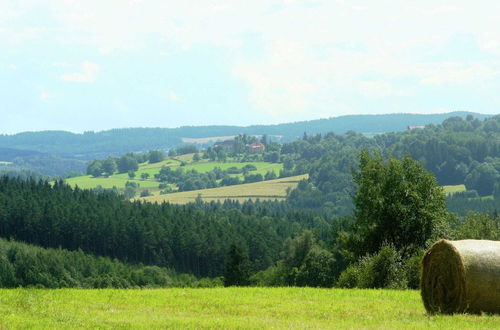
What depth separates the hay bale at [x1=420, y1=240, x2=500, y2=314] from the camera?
25984 mm

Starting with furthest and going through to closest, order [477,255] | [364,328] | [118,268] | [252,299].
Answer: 1. [118,268]
2. [252,299]
3. [477,255]
4. [364,328]

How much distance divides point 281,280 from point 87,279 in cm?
4860

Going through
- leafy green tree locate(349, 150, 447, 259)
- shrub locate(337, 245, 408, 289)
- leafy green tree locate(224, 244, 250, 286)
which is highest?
leafy green tree locate(349, 150, 447, 259)

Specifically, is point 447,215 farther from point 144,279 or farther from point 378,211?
point 144,279

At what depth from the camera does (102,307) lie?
2797 centimetres

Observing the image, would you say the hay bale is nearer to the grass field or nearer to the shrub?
the grass field

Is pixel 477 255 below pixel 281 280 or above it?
above

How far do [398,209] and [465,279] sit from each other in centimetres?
2687

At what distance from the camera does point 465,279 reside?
26.2m

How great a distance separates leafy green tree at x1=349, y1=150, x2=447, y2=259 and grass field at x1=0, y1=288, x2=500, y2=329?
61.7 feet

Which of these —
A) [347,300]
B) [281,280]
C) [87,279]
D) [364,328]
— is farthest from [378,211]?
[87,279]

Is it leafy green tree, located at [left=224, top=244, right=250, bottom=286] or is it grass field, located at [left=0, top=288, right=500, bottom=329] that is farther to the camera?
leafy green tree, located at [left=224, top=244, right=250, bottom=286]

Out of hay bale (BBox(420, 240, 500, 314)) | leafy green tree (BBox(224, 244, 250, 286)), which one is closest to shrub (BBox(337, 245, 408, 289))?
hay bale (BBox(420, 240, 500, 314))

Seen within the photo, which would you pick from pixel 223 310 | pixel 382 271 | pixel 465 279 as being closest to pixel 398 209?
pixel 382 271
